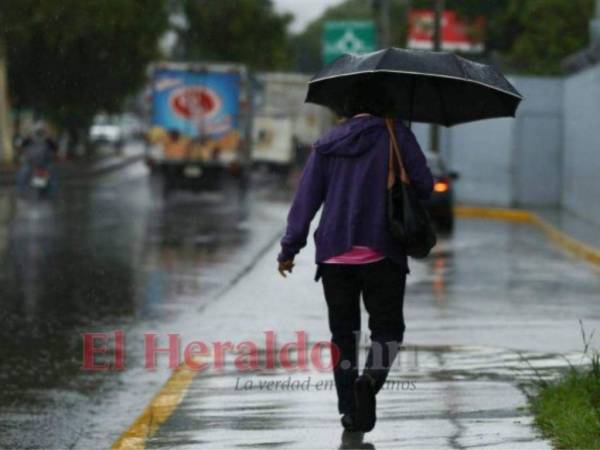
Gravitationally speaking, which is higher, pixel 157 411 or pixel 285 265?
pixel 285 265

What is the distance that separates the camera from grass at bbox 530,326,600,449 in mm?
7102

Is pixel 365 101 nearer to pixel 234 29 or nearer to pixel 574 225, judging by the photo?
pixel 574 225

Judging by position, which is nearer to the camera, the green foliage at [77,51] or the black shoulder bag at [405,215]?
the black shoulder bag at [405,215]

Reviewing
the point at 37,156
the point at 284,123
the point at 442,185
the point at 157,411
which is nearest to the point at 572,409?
the point at 157,411

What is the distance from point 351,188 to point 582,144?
24474 mm

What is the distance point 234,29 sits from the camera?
238 ft

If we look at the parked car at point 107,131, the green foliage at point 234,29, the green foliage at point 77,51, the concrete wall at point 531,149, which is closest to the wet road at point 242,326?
the concrete wall at point 531,149

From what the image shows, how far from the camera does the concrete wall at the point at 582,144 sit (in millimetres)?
29141

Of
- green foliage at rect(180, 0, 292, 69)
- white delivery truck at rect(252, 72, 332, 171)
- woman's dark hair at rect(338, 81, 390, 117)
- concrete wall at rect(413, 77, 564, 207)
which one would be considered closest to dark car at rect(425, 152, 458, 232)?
concrete wall at rect(413, 77, 564, 207)

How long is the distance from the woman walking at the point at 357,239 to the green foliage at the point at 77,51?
136 feet

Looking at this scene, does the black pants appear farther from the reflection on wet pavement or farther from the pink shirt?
the reflection on wet pavement

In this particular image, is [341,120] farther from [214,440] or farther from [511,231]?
[511,231]

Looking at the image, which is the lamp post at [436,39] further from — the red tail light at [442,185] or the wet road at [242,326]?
the wet road at [242,326]

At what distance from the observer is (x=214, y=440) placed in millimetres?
7676
